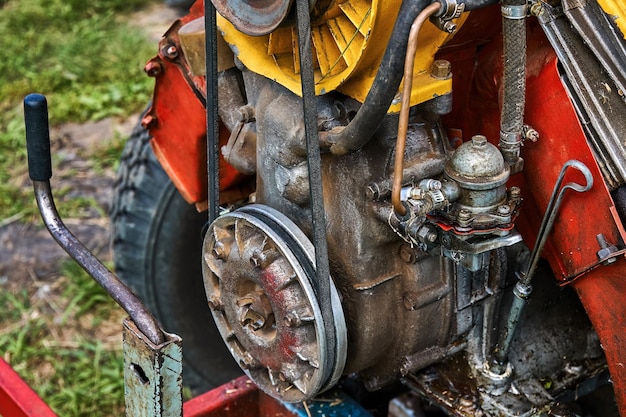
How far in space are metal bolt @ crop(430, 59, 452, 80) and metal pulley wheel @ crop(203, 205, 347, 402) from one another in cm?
32

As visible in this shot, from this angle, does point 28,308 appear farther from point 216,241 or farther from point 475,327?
point 475,327

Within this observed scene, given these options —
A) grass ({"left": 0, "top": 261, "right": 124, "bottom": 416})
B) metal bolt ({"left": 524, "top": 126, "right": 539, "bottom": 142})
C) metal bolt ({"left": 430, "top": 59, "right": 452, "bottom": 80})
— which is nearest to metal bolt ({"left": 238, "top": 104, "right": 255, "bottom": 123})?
metal bolt ({"left": 430, "top": 59, "right": 452, "bottom": 80})

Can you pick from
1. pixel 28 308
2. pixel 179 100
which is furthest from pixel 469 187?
pixel 28 308

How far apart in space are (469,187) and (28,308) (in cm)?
194

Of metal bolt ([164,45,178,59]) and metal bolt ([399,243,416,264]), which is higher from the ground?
metal bolt ([164,45,178,59])

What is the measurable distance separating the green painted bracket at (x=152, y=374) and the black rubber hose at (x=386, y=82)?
0.38 meters

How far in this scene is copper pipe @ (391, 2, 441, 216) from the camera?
Answer: 1.04m

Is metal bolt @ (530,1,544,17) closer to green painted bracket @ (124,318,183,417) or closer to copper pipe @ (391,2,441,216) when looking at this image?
copper pipe @ (391,2,441,216)

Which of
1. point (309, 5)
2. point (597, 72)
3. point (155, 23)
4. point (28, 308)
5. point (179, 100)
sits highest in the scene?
point (309, 5)

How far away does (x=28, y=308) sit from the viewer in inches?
107

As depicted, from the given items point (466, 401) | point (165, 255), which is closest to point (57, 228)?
point (165, 255)

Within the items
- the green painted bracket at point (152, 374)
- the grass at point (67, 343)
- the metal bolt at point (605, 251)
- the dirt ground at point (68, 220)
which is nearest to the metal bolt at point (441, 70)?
the metal bolt at point (605, 251)

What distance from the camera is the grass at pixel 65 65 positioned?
3.57 m

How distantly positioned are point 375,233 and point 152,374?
0.39 m
